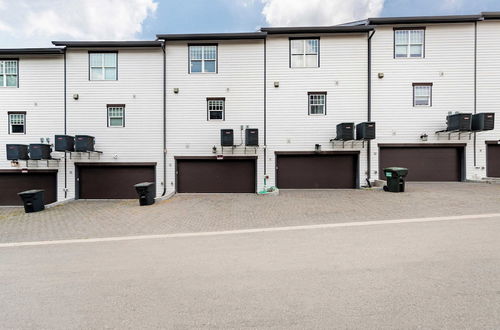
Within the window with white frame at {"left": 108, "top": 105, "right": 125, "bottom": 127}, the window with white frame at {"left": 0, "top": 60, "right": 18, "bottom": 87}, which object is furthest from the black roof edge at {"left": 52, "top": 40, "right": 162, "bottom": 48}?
the window with white frame at {"left": 108, "top": 105, "right": 125, "bottom": 127}

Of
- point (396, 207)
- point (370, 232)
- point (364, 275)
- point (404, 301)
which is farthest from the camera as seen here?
point (396, 207)

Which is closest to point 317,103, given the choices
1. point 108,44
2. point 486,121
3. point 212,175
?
point 212,175

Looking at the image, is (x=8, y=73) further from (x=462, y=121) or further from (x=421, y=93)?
(x=462, y=121)

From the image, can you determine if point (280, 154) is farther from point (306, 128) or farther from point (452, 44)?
point (452, 44)

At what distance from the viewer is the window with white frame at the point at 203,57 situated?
12539 mm

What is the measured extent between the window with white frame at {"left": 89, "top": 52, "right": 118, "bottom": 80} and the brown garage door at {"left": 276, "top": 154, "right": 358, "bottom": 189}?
1065cm

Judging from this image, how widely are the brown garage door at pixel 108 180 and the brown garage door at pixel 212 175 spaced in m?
1.77

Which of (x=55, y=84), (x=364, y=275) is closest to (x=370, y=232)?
(x=364, y=275)

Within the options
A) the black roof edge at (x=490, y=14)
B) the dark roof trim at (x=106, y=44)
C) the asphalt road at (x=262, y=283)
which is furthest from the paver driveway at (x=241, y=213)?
the black roof edge at (x=490, y=14)

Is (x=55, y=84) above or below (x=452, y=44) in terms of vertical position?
below

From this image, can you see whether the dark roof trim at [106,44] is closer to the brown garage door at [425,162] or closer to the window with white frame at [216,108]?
the window with white frame at [216,108]

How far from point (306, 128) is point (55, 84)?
1429cm

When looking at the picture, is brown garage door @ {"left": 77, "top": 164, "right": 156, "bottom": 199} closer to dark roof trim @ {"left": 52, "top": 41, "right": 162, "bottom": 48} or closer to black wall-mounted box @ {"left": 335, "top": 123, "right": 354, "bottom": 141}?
dark roof trim @ {"left": 52, "top": 41, "right": 162, "bottom": 48}

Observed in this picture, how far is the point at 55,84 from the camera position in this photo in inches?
492
